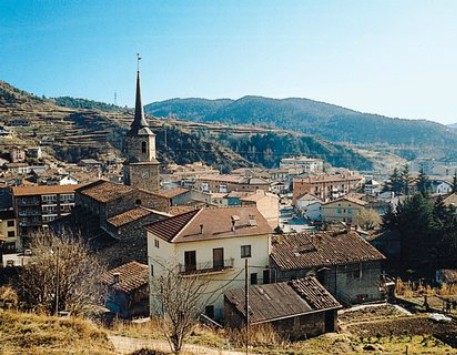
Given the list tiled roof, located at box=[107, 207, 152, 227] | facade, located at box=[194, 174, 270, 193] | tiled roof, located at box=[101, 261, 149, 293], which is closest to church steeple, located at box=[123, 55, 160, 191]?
tiled roof, located at box=[107, 207, 152, 227]

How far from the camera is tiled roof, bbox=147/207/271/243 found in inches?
934

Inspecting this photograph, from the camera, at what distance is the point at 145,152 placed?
40938 mm

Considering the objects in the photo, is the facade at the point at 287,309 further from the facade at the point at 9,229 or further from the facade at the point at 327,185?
the facade at the point at 327,185

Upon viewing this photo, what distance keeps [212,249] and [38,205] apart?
35.1 m

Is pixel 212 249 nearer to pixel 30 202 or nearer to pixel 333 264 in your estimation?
pixel 333 264

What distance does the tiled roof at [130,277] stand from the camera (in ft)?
82.3

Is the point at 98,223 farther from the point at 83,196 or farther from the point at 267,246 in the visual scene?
the point at 267,246

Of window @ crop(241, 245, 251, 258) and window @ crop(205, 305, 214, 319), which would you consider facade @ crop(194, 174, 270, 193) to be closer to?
window @ crop(241, 245, 251, 258)

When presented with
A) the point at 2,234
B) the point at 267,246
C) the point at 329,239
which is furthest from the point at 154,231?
the point at 2,234

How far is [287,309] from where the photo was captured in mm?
20891

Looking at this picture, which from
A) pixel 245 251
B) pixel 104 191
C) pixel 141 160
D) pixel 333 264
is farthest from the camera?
pixel 141 160

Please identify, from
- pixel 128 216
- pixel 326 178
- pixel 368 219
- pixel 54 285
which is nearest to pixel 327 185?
pixel 326 178

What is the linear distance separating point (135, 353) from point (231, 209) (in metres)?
15.8

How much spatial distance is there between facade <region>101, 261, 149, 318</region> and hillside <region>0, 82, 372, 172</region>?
95.6 meters
